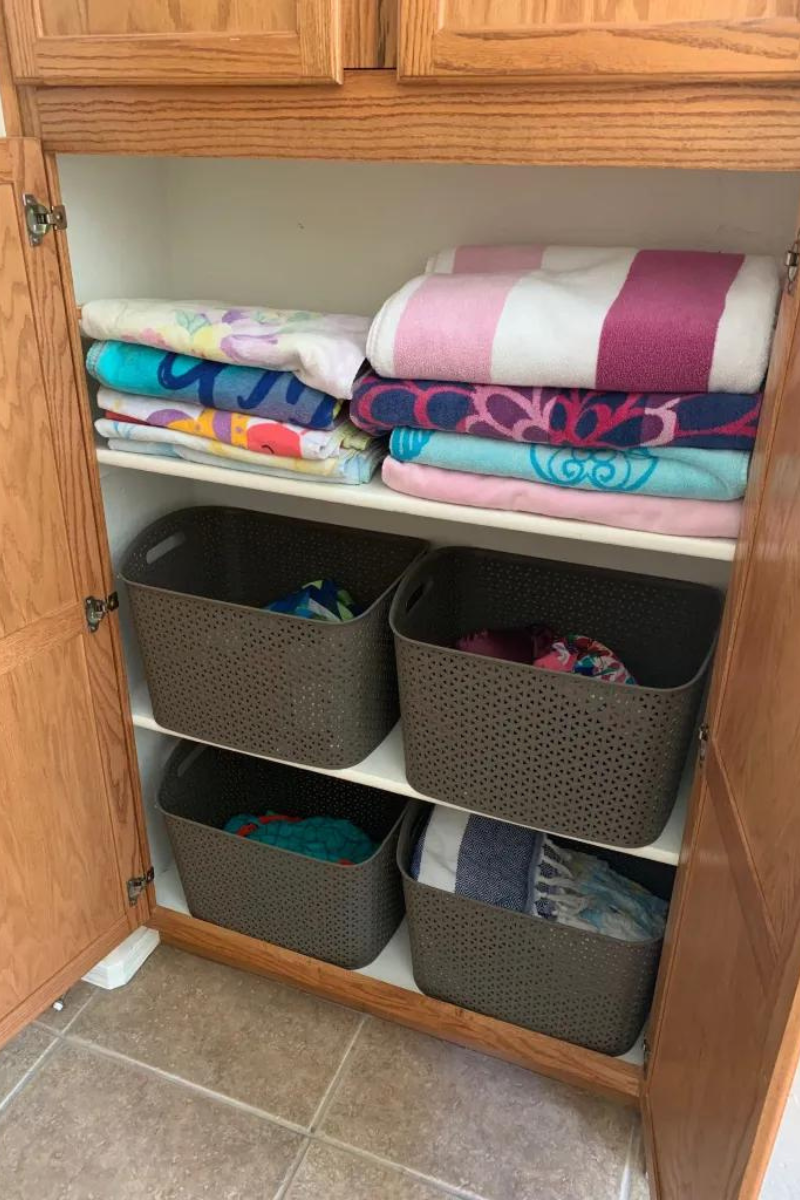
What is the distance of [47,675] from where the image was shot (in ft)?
4.20

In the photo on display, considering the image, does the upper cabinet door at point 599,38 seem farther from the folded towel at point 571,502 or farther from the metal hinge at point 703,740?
the metal hinge at point 703,740

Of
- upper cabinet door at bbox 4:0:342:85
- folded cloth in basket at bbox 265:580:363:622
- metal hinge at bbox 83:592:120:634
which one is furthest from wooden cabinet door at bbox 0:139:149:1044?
folded cloth in basket at bbox 265:580:363:622

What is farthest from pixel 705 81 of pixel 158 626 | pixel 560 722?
pixel 158 626

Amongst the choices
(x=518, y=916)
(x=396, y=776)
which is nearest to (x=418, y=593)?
(x=396, y=776)

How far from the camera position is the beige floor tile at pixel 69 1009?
60.0 inches

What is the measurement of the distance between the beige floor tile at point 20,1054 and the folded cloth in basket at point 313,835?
449 millimetres

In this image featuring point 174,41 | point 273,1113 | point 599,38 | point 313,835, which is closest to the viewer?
point 599,38

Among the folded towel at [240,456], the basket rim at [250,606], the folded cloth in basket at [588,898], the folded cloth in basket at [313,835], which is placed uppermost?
the folded towel at [240,456]

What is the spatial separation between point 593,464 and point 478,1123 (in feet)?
3.32

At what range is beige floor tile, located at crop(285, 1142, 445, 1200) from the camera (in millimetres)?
1271

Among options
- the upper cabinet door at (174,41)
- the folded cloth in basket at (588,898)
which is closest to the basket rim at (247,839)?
the folded cloth in basket at (588,898)

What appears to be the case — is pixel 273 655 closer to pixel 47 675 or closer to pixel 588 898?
pixel 47 675

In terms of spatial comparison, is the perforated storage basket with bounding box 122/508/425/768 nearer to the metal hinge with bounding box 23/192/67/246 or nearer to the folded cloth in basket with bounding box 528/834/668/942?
the folded cloth in basket with bounding box 528/834/668/942

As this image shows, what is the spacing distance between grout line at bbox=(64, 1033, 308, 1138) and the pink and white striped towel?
1.11 meters
